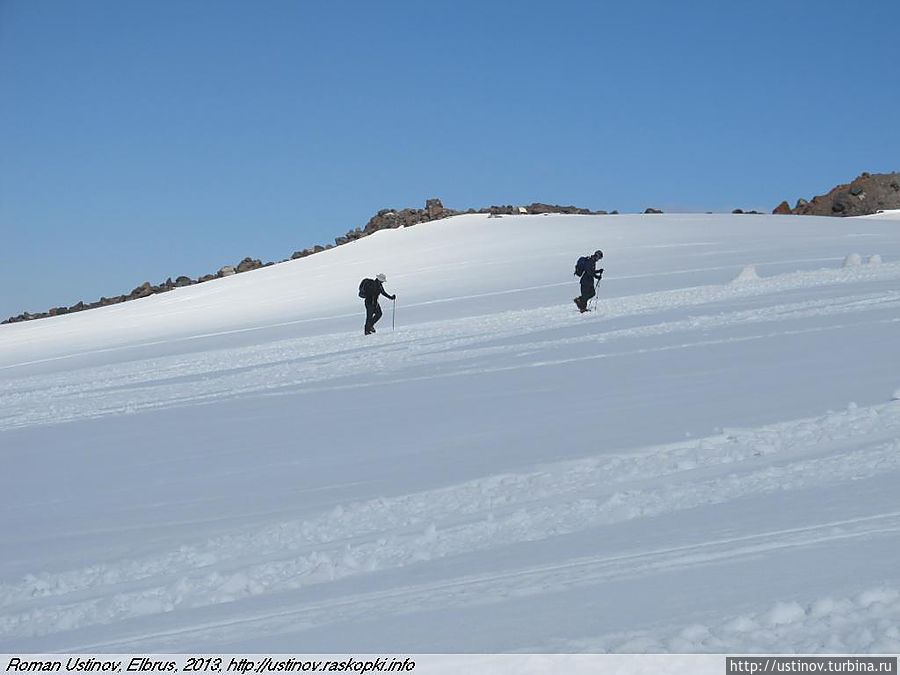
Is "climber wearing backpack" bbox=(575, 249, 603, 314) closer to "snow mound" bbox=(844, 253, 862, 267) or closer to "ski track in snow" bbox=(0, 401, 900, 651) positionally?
"snow mound" bbox=(844, 253, 862, 267)

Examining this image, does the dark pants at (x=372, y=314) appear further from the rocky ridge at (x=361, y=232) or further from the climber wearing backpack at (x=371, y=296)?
the rocky ridge at (x=361, y=232)

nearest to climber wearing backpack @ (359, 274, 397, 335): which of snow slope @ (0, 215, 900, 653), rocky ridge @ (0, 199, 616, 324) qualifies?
snow slope @ (0, 215, 900, 653)

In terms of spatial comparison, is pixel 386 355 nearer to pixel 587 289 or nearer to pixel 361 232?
pixel 587 289

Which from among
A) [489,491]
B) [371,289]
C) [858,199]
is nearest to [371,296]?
[371,289]

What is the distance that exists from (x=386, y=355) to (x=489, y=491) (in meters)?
8.83

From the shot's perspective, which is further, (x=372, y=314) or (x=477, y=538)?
(x=372, y=314)

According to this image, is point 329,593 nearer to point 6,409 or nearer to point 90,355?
point 6,409

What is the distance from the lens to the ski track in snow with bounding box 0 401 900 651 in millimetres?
4824

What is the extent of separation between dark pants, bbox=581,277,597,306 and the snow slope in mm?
662

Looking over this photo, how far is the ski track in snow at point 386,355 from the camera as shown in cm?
1330

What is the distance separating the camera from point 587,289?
1775cm

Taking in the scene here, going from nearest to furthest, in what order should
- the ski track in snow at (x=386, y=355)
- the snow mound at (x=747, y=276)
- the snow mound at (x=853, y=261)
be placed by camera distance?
the ski track in snow at (x=386, y=355), the snow mound at (x=747, y=276), the snow mound at (x=853, y=261)

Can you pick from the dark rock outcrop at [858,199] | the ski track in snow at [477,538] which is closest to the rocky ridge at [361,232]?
the dark rock outcrop at [858,199]

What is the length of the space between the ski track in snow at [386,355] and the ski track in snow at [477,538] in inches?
231
